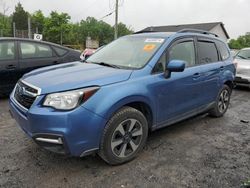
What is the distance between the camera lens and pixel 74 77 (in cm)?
333

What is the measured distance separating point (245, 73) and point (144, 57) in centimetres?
607

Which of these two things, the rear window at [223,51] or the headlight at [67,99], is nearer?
the headlight at [67,99]

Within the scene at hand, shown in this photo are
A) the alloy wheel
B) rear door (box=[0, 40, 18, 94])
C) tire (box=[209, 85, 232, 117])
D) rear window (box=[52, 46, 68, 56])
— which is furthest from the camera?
rear window (box=[52, 46, 68, 56])

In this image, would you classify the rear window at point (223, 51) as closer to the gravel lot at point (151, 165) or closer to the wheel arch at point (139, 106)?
the gravel lot at point (151, 165)

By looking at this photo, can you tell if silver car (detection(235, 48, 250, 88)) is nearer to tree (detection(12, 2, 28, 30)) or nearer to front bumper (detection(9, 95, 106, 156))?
front bumper (detection(9, 95, 106, 156))

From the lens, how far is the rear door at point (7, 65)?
19.7 feet

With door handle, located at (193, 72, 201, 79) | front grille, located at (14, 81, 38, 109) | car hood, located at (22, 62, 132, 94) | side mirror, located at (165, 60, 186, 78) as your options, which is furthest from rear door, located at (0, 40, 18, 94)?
door handle, located at (193, 72, 201, 79)

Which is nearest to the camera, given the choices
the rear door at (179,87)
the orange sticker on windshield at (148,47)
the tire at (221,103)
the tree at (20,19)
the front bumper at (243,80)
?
the rear door at (179,87)

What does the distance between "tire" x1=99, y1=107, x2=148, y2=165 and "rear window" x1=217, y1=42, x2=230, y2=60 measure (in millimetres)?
2740

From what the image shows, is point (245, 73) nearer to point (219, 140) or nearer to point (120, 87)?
point (219, 140)

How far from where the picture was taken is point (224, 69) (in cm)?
540

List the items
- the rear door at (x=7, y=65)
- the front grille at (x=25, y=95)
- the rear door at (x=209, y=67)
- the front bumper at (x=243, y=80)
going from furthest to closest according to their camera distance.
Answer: the front bumper at (x=243, y=80), the rear door at (x=7, y=65), the rear door at (x=209, y=67), the front grille at (x=25, y=95)

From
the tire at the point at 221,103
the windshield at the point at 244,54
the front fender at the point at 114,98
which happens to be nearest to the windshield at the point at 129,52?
the front fender at the point at 114,98

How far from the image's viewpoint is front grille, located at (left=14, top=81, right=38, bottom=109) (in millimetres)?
3178
